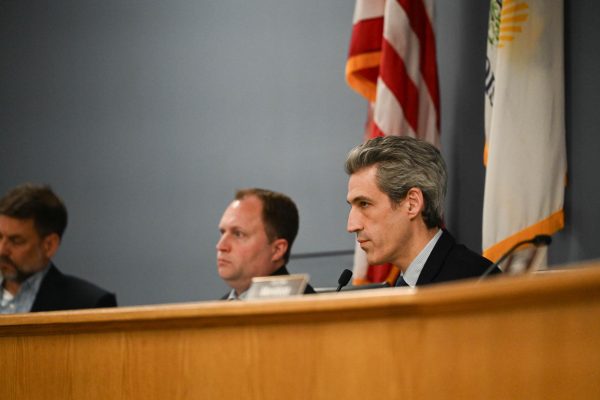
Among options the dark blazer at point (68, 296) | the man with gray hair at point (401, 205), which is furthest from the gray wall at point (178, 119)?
the man with gray hair at point (401, 205)

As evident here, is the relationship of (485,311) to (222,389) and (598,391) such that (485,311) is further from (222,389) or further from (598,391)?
(222,389)

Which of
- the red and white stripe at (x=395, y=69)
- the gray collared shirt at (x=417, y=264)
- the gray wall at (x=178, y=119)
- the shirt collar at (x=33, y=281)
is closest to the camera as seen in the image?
the gray collared shirt at (x=417, y=264)

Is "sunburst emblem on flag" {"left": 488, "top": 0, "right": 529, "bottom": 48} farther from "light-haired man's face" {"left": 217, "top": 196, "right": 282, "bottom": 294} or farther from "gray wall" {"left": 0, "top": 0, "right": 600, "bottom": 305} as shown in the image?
"light-haired man's face" {"left": 217, "top": 196, "right": 282, "bottom": 294}

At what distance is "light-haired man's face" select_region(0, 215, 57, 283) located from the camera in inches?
168

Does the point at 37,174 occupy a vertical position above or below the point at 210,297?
above

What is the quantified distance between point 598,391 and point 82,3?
197 inches

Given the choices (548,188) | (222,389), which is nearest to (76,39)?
(548,188)

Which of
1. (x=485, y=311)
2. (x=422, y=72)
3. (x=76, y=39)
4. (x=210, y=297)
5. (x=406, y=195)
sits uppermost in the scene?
(x=76, y=39)

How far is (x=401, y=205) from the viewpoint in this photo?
9.56ft

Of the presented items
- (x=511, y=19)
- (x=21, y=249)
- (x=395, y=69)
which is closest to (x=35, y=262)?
(x=21, y=249)

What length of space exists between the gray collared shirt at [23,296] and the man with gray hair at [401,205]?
1909 mm

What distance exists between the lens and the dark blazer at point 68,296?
4105 millimetres

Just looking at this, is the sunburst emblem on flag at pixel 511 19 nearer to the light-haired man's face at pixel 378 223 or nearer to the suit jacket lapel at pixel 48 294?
the light-haired man's face at pixel 378 223

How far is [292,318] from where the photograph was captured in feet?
4.93
